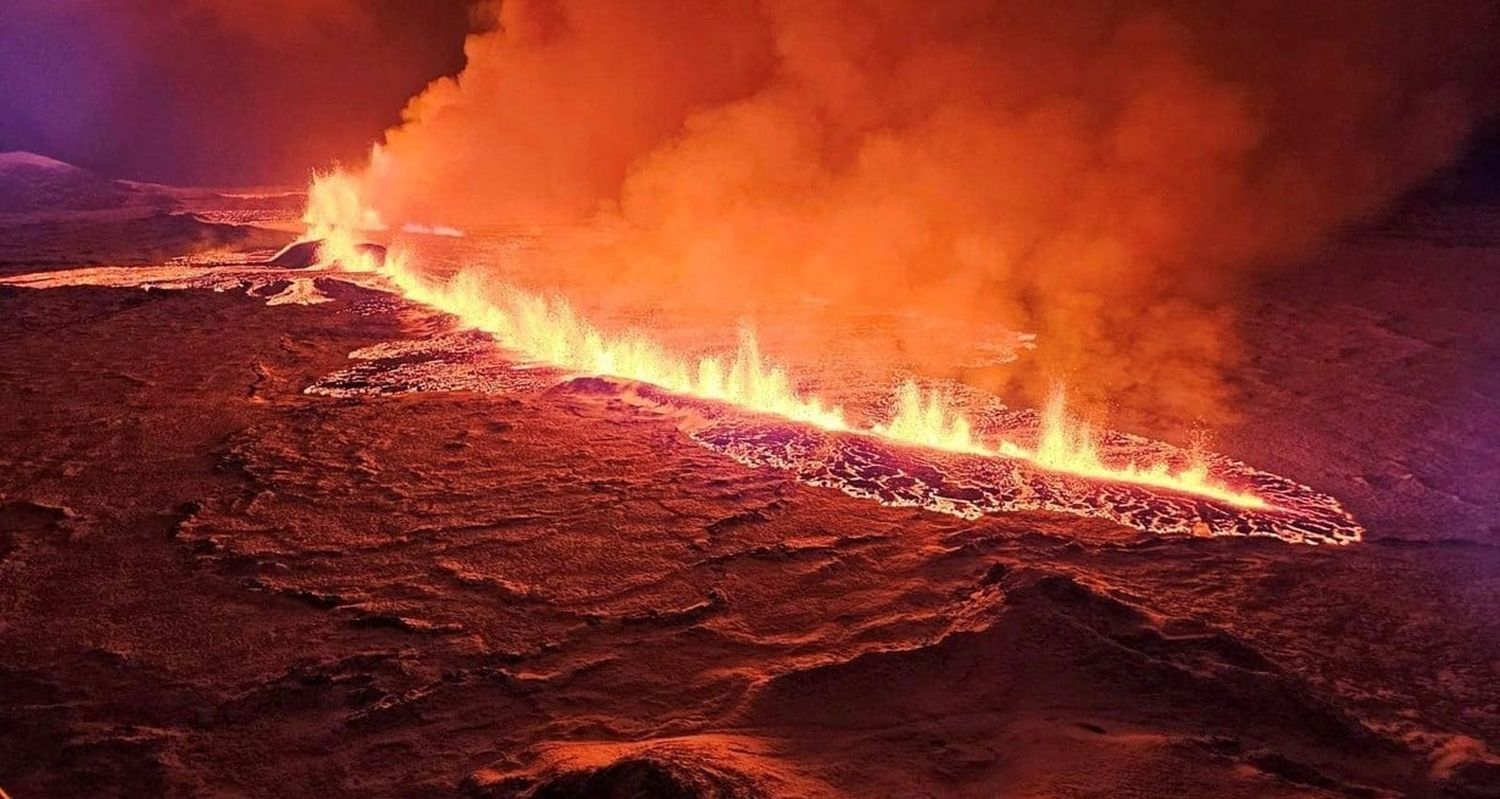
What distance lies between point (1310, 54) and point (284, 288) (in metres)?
15.4

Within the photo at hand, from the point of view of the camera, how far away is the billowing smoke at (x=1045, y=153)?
11.1 meters

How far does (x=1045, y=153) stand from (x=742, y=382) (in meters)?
6.74

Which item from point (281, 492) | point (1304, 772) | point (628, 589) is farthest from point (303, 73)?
point (1304, 772)

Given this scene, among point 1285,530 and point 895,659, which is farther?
point 1285,530

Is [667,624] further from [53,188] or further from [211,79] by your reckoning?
[211,79]

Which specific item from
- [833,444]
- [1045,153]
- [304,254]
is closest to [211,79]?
[304,254]

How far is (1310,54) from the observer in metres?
11.9

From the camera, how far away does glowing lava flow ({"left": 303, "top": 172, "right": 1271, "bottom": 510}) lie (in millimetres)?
5812

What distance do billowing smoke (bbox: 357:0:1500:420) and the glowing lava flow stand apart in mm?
2065

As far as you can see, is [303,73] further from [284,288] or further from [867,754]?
[867,754]

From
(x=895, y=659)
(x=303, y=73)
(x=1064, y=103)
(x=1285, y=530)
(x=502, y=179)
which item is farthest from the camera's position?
(x=303, y=73)

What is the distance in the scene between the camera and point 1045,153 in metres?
11.6

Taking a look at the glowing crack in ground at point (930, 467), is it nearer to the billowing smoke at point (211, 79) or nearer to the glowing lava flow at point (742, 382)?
the glowing lava flow at point (742, 382)

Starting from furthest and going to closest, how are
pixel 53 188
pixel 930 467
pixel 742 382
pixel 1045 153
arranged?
pixel 53 188 < pixel 1045 153 < pixel 742 382 < pixel 930 467
